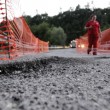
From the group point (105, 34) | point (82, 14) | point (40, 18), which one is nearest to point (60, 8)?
point (40, 18)

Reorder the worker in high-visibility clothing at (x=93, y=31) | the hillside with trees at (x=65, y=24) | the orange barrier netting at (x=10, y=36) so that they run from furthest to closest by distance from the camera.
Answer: the hillside with trees at (x=65, y=24), the worker in high-visibility clothing at (x=93, y=31), the orange barrier netting at (x=10, y=36)

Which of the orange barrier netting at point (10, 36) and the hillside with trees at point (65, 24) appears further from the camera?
the hillside with trees at point (65, 24)

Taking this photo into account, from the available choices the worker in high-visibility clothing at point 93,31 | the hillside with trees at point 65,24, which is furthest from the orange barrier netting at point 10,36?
the hillside with trees at point 65,24

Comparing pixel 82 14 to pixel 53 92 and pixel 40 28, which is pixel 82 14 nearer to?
pixel 40 28

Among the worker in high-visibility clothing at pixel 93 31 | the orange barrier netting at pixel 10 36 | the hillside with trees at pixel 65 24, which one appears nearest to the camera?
the orange barrier netting at pixel 10 36

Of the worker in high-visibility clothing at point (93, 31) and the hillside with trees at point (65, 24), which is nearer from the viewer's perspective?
the worker in high-visibility clothing at point (93, 31)

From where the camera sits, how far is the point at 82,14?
117 meters

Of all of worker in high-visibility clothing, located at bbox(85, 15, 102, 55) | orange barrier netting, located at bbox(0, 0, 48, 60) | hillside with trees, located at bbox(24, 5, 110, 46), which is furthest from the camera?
hillside with trees, located at bbox(24, 5, 110, 46)

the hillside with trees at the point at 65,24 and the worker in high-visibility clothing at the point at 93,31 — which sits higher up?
the hillside with trees at the point at 65,24

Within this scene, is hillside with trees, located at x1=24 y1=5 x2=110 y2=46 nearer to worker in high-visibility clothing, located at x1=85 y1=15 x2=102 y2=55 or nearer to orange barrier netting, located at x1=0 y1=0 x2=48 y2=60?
worker in high-visibility clothing, located at x1=85 y1=15 x2=102 y2=55

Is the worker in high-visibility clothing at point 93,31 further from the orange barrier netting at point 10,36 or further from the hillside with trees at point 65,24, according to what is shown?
the hillside with trees at point 65,24

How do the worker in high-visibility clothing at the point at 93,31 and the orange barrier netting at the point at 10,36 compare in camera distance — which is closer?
the orange barrier netting at the point at 10,36

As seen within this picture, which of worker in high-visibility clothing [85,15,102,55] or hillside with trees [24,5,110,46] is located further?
hillside with trees [24,5,110,46]

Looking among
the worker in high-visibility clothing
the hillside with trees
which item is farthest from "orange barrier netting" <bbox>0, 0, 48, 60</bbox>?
the hillside with trees
